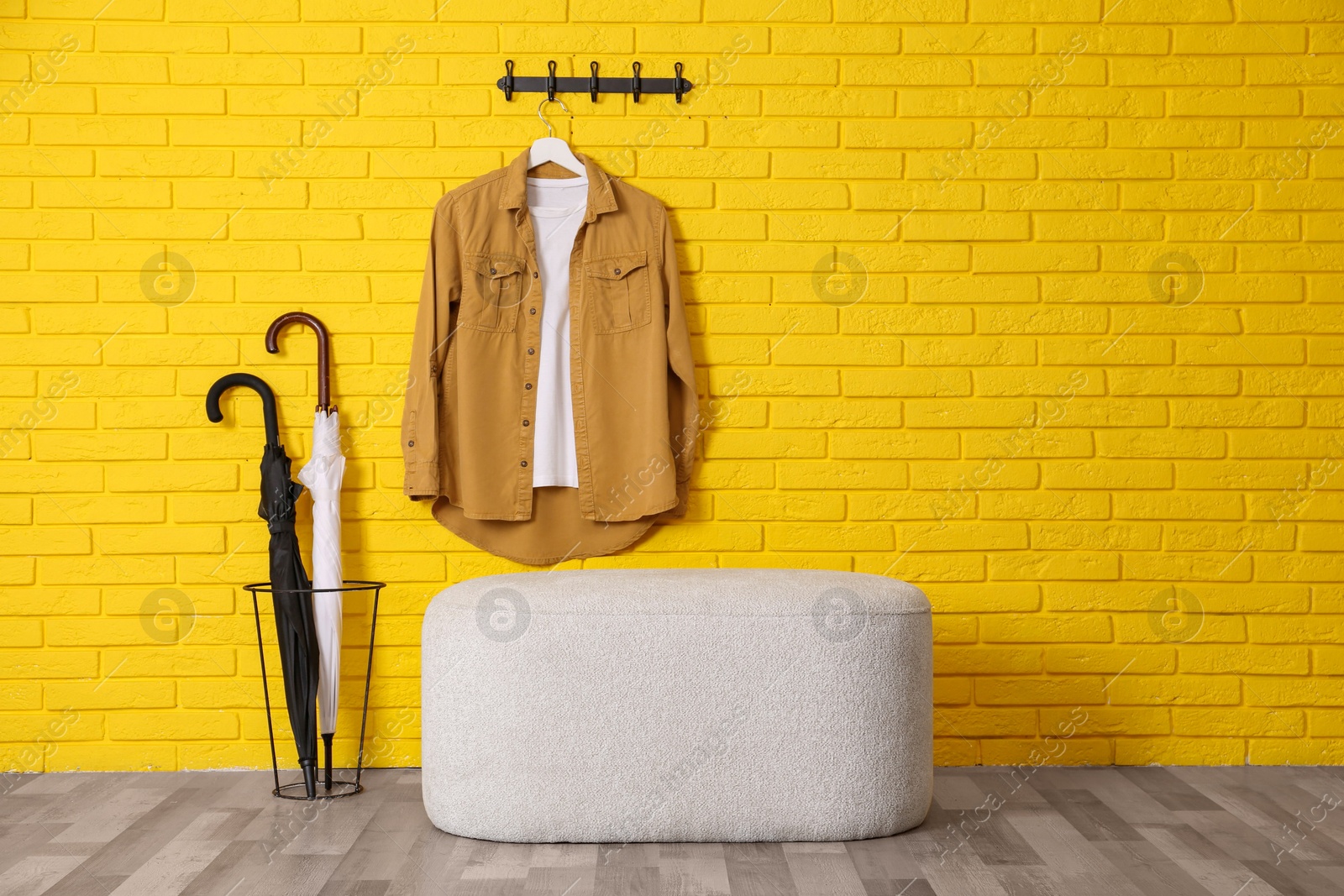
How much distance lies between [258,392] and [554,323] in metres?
0.74

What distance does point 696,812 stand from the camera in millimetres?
2088

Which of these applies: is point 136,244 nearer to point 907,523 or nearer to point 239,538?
point 239,538

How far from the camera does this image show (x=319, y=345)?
8.54 feet

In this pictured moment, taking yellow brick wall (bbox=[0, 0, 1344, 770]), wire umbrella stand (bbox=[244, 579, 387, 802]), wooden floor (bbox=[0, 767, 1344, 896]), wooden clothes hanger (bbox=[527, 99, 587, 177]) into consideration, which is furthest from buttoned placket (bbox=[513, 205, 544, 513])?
wooden floor (bbox=[0, 767, 1344, 896])

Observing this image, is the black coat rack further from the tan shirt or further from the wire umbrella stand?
the wire umbrella stand

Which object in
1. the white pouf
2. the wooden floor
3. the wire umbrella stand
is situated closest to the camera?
the wooden floor

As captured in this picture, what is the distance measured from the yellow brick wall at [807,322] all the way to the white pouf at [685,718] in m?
0.58

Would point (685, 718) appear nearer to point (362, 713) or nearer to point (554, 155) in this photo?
point (362, 713)

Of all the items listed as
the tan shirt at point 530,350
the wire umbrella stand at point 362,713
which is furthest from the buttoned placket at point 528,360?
the wire umbrella stand at point 362,713

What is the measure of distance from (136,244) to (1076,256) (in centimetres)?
235

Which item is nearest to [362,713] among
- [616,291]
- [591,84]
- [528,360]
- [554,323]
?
[528,360]

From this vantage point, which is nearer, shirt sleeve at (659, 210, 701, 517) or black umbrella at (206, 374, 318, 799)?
black umbrella at (206, 374, 318, 799)

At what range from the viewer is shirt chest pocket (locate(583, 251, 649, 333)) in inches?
101

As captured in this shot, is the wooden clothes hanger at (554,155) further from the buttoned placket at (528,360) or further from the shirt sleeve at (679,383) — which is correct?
the shirt sleeve at (679,383)
